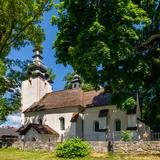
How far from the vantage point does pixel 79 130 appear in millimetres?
36406

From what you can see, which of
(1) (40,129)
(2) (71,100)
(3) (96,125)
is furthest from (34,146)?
(2) (71,100)

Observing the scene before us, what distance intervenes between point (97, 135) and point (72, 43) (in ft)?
45.9

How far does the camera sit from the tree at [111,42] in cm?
2192

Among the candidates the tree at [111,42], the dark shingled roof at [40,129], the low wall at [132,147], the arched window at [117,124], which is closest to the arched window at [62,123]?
the dark shingled roof at [40,129]

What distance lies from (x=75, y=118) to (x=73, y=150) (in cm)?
1449

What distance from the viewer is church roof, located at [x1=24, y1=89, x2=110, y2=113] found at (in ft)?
121

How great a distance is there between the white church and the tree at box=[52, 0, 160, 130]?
7.16 meters

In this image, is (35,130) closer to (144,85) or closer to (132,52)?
(144,85)

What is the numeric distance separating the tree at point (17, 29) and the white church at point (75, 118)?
6745 mm

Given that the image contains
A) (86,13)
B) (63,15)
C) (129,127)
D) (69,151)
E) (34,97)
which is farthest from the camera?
(34,97)

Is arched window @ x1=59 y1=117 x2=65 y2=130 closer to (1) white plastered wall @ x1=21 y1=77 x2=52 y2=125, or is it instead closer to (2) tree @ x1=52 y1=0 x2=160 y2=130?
(1) white plastered wall @ x1=21 y1=77 x2=52 y2=125

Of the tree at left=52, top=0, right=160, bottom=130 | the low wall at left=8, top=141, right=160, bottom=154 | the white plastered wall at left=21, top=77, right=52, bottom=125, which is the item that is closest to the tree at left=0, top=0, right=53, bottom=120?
the tree at left=52, top=0, right=160, bottom=130

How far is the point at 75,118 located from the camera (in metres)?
36.1

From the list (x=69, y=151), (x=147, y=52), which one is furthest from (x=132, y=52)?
(x=69, y=151)
